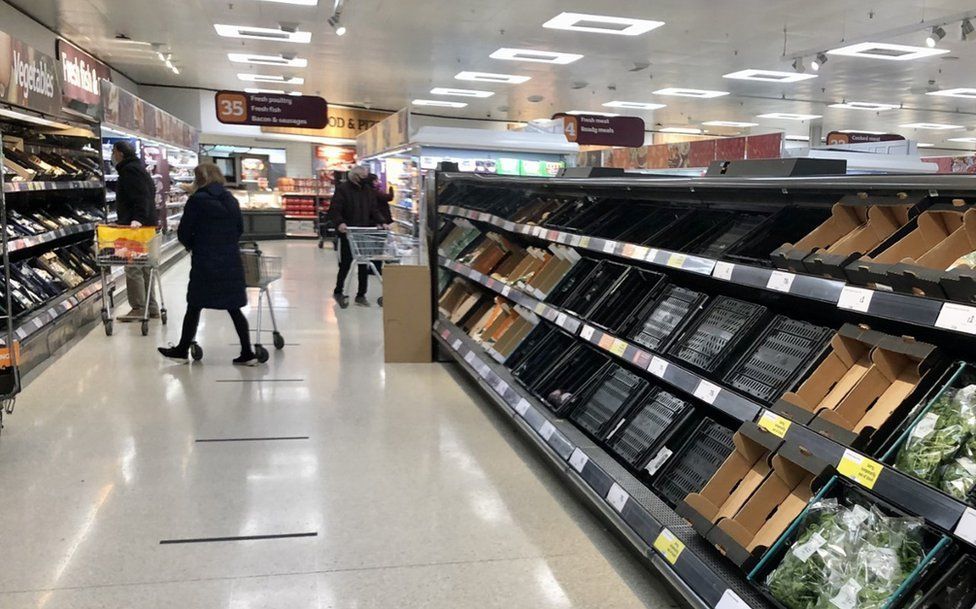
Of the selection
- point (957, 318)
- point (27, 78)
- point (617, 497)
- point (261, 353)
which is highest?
point (27, 78)

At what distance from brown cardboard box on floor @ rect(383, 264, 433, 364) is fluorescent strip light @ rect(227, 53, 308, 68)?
9190 mm

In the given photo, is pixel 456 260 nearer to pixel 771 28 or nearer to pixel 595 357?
pixel 595 357

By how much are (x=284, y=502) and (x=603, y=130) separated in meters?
14.6

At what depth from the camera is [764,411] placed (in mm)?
2178

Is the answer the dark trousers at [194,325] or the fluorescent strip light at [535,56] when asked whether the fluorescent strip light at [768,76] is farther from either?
the dark trousers at [194,325]

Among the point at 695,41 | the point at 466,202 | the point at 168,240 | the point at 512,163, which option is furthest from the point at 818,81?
the point at 168,240

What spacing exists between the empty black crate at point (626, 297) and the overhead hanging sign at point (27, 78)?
4436 mm

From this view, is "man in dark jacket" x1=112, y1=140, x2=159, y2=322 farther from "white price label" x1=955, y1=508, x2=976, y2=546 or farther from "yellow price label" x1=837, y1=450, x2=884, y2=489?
"white price label" x1=955, y1=508, x2=976, y2=546

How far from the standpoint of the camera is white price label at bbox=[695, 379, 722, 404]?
242 centimetres

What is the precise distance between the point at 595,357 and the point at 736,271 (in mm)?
1362

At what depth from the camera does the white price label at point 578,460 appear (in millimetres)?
3004

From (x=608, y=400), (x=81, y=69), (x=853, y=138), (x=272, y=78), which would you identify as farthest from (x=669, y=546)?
(x=853, y=138)

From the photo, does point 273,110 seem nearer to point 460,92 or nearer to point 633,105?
point 460,92

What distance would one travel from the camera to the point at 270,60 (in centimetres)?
1381
